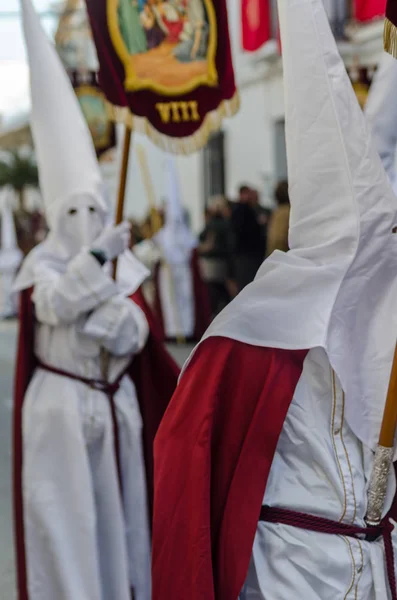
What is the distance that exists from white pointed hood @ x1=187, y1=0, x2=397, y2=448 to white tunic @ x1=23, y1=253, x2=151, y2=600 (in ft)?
5.46

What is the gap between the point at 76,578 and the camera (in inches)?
149

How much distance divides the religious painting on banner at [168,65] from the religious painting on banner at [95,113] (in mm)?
1690

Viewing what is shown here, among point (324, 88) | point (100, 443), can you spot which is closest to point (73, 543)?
point (100, 443)

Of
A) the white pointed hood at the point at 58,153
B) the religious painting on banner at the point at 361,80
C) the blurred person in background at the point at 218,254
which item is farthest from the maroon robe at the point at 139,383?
the blurred person in background at the point at 218,254

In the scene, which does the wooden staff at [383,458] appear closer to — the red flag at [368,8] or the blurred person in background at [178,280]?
the red flag at [368,8]

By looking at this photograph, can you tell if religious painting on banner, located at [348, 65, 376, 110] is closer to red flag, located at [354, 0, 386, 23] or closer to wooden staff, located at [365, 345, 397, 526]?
wooden staff, located at [365, 345, 397, 526]

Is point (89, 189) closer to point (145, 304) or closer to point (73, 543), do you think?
point (145, 304)

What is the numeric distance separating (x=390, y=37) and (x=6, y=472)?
4.78 metres

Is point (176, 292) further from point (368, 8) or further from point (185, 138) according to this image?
point (185, 138)

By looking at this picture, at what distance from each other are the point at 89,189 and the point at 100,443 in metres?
0.99

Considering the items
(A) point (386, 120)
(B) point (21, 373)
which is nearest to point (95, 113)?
(B) point (21, 373)

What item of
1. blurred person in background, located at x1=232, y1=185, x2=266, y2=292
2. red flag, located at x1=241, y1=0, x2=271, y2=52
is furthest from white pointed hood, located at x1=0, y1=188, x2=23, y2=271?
blurred person in background, located at x1=232, y1=185, x2=266, y2=292

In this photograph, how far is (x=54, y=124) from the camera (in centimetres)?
423

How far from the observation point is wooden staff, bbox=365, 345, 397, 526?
215 cm
